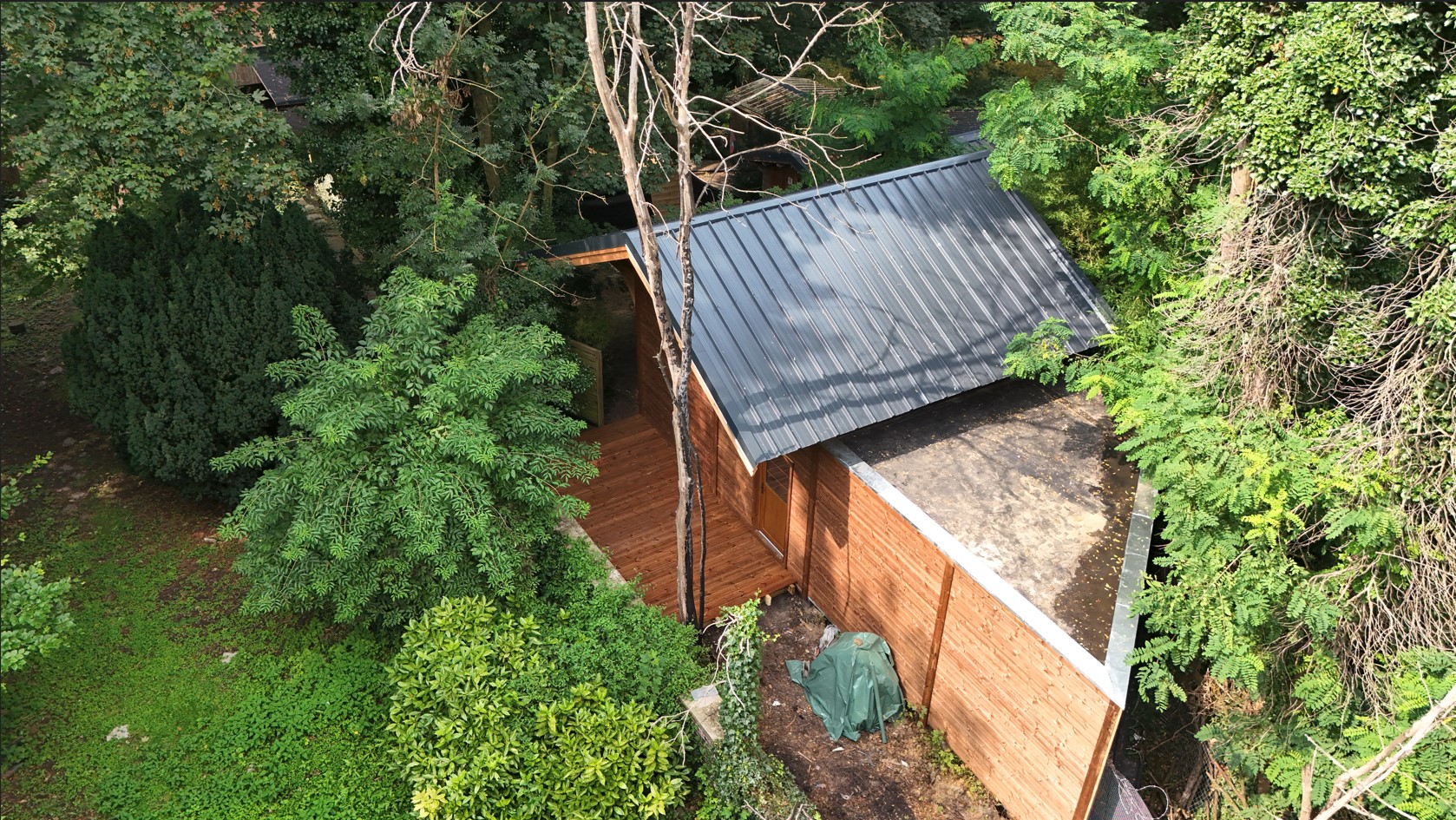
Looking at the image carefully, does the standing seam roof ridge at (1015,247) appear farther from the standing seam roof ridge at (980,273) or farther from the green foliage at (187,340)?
the green foliage at (187,340)

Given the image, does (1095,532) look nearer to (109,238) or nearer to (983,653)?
(983,653)

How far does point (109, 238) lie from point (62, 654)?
4.48 metres

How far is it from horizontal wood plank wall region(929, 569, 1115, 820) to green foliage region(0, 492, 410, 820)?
193 inches

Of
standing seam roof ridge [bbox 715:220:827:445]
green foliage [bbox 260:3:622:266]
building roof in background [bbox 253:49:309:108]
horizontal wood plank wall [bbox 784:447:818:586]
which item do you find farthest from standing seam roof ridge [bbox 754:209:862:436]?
building roof in background [bbox 253:49:309:108]

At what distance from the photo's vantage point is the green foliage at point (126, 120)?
9.08 metres

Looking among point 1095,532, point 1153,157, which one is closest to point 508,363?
point 1095,532

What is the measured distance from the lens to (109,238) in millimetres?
10250

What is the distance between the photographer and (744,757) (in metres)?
7.51

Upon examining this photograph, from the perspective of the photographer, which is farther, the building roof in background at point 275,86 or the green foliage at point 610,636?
the building roof in background at point 275,86

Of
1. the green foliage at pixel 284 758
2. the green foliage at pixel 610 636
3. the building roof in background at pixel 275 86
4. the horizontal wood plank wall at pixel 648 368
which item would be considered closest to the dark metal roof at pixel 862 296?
the horizontal wood plank wall at pixel 648 368

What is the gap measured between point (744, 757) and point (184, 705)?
5214mm

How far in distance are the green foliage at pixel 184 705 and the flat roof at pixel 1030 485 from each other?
5.34 metres

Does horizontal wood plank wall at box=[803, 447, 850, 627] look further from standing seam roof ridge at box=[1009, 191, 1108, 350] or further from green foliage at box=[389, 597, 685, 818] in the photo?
standing seam roof ridge at box=[1009, 191, 1108, 350]

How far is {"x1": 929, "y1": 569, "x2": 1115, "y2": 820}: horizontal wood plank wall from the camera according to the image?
703 centimetres
